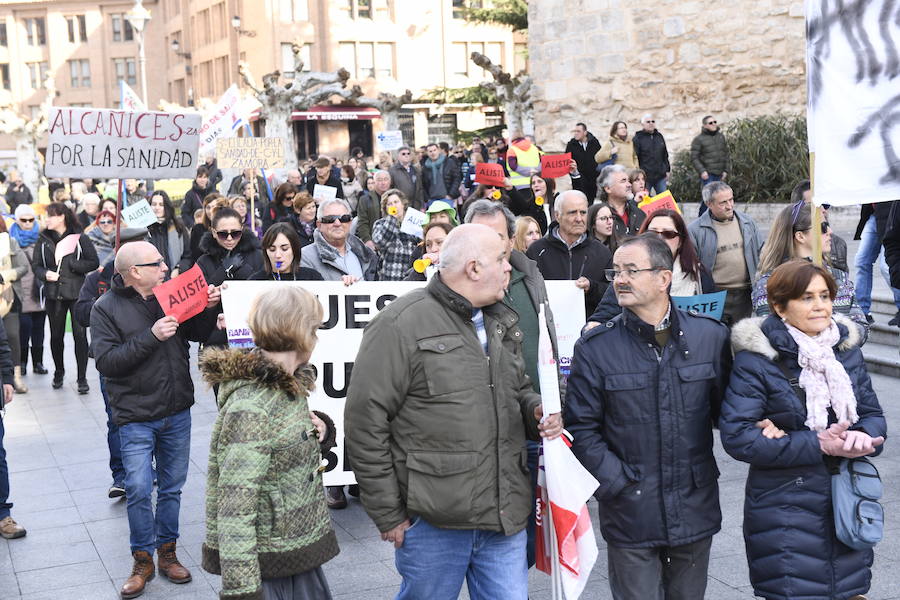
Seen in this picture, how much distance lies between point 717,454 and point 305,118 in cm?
4993

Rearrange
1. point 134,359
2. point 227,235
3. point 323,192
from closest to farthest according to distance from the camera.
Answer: point 134,359 → point 227,235 → point 323,192

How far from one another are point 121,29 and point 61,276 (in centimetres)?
7673

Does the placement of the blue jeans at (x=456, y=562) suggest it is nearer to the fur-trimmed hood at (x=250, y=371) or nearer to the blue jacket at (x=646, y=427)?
the blue jacket at (x=646, y=427)

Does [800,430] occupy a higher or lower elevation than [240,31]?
lower

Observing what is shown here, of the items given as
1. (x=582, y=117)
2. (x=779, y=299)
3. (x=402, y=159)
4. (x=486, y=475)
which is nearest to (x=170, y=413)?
(x=486, y=475)

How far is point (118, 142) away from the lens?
9.31 metres

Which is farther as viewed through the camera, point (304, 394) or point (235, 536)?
point (304, 394)

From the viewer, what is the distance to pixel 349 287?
675 centimetres

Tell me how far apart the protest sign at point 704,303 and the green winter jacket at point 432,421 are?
2.50 m

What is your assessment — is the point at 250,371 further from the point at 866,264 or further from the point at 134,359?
the point at 866,264

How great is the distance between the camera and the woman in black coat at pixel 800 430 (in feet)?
13.0

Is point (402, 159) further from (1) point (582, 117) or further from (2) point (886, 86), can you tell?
(2) point (886, 86)

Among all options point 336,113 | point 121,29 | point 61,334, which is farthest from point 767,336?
point 121,29

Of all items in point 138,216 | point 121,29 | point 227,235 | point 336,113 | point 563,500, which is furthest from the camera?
point 121,29
